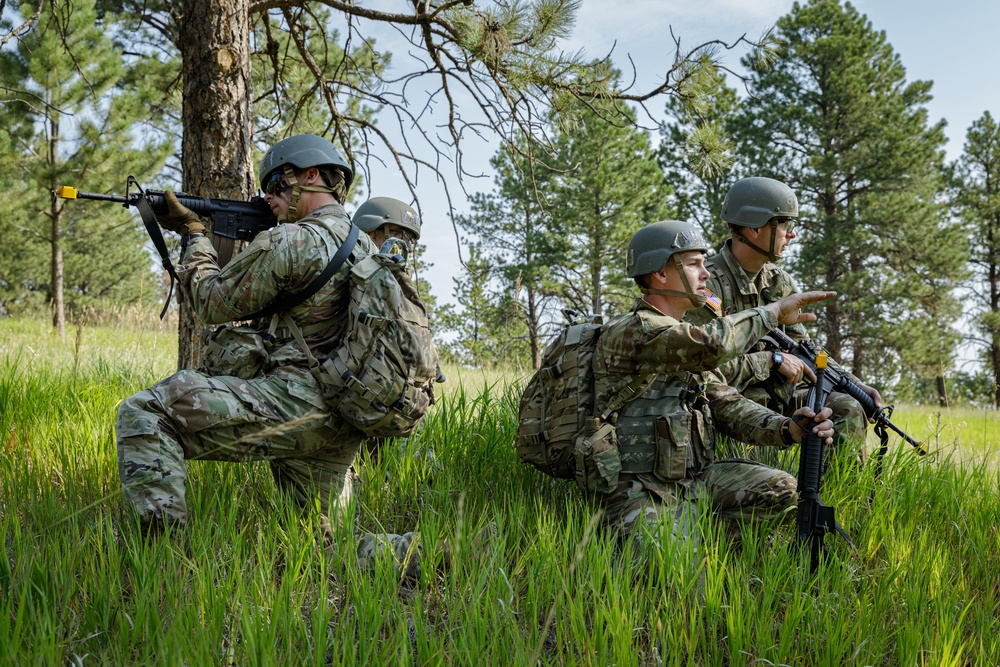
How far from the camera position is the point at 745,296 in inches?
186

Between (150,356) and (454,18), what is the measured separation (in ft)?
16.9

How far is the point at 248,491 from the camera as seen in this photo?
3.72 meters

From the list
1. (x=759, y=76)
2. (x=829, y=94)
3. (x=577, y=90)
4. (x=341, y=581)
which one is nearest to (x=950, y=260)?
(x=829, y=94)

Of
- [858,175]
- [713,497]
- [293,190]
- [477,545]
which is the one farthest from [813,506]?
[858,175]

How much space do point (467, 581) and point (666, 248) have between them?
165 cm

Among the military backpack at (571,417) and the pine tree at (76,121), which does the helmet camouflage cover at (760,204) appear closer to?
the military backpack at (571,417)

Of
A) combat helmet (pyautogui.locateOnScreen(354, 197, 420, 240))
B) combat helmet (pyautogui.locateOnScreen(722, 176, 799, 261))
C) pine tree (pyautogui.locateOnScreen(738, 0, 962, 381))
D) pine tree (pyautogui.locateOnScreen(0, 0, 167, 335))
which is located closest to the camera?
combat helmet (pyautogui.locateOnScreen(722, 176, 799, 261))

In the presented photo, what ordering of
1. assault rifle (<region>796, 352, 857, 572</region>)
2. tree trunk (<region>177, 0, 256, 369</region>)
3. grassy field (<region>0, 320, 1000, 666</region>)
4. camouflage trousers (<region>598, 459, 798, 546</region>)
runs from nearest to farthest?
grassy field (<region>0, 320, 1000, 666</region>), assault rifle (<region>796, 352, 857, 572</region>), camouflage trousers (<region>598, 459, 798, 546</region>), tree trunk (<region>177, 0, 256, 369</region>)

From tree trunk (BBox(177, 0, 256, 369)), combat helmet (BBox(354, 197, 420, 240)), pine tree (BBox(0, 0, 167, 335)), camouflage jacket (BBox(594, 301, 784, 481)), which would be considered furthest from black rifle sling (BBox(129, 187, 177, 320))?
pine tree (BBox(0, 0, 167, 335))

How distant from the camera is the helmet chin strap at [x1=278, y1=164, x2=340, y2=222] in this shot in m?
3.56

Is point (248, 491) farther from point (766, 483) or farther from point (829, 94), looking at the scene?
point (829, 94)

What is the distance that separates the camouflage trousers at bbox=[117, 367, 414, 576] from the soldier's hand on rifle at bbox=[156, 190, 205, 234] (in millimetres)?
752

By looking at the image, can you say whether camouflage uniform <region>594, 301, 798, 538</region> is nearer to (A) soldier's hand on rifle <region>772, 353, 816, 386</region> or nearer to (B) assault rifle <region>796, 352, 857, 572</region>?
(B) assault rifle <region>796, 352, 857, 572</region>

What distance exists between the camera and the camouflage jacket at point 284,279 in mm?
3227
